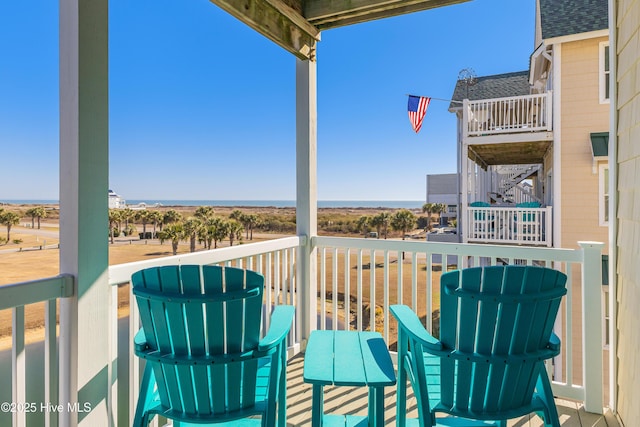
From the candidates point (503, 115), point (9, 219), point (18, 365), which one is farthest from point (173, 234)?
point (503, 115)

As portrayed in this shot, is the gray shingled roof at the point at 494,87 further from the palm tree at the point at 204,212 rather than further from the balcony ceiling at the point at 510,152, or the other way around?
the palm tree at the point at 204,212

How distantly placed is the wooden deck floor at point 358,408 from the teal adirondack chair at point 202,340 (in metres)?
1.01

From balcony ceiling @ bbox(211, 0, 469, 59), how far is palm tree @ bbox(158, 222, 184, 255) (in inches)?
66.6

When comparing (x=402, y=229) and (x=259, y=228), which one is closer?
(x=259, y=228)

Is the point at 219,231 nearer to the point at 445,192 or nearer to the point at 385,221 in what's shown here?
the point at 385,221

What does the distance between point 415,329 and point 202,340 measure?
0.87m

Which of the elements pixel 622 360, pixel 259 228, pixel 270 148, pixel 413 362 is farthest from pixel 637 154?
pixel 270 148

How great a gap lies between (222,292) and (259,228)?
7.88 ft

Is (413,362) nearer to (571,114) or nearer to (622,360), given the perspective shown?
(622,360)

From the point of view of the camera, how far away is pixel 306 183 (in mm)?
3383

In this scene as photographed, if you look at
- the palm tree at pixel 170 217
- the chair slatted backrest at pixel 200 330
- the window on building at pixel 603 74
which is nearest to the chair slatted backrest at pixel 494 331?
the chair slatted backrest at pixel 200 330

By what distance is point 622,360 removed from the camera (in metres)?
2.18

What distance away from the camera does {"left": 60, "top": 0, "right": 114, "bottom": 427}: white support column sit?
1.57 meters

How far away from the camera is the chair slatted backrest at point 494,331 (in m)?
1.37
